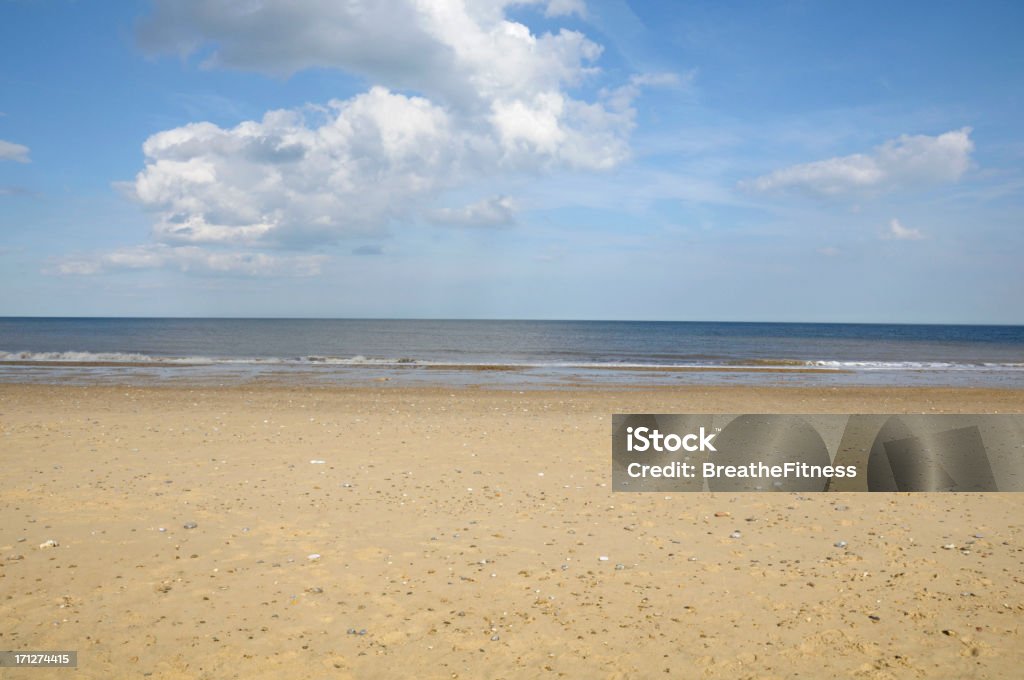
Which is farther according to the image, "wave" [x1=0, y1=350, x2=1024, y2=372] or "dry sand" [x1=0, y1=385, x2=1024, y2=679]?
"wave" [x1=0, y1=350, x2=1024, y2=372]

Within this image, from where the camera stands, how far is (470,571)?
20.2ft

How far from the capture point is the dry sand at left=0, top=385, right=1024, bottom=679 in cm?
471

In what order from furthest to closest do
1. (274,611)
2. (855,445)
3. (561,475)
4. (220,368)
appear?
(220,368) < (855,445) < (561,475) < (274,611)

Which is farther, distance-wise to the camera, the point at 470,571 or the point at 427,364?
the point at 427,364

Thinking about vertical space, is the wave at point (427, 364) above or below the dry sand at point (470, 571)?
above

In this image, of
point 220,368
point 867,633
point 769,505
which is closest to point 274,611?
point 867,633

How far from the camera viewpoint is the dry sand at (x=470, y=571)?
4715mm

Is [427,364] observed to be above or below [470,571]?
above

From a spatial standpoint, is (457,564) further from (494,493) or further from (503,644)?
(494,493)

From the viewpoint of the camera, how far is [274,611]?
210 inches

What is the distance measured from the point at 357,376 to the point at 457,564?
2573 centimetres

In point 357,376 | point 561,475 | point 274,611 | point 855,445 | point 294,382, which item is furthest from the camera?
point 357,376

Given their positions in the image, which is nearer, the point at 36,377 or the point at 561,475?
the point at 561,475

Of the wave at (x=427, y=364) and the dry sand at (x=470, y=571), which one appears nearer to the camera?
the dry sand at (x=470, y=571)
